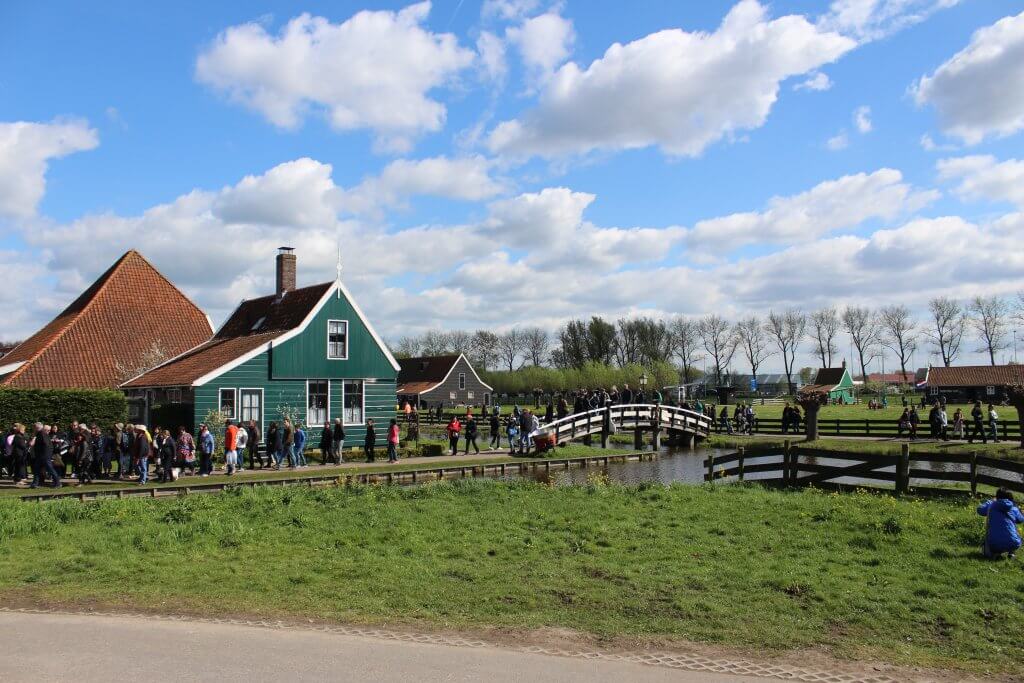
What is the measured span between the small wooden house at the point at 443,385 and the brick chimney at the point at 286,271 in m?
41.8

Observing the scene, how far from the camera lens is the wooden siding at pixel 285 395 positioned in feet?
89.6

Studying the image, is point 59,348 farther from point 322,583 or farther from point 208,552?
point 322,583

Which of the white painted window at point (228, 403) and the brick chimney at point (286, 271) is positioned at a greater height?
the brick chimney at point (286, 271)

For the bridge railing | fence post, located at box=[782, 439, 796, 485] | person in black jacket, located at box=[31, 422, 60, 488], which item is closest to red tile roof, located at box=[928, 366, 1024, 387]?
the bridge railing

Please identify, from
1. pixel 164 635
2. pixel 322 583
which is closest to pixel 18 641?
pixel 164 635

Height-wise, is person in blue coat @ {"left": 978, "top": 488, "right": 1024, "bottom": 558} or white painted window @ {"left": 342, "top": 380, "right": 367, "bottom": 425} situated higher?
white painted window @ {"left": 342, "top": 380, "right": 367, "bottom": 425}

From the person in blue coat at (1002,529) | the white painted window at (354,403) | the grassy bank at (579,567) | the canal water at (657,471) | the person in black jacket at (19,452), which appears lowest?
the canal water at (657,471)

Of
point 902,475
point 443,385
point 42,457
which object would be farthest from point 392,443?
point 443,385

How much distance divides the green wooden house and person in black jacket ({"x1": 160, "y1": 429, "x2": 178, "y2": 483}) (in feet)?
18.1

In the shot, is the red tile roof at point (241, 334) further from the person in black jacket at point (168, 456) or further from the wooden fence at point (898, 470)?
the wooden fence at point (898, 470)

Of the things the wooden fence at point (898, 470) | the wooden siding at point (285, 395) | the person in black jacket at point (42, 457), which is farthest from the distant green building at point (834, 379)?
the person in black jacket at point (42, 457)

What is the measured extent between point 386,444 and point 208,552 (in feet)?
65.1

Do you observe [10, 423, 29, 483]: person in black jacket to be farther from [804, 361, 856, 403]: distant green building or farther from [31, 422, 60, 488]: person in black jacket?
[804, 361, 856, 403]: distant green building

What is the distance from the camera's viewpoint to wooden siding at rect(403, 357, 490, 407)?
7738 cm
